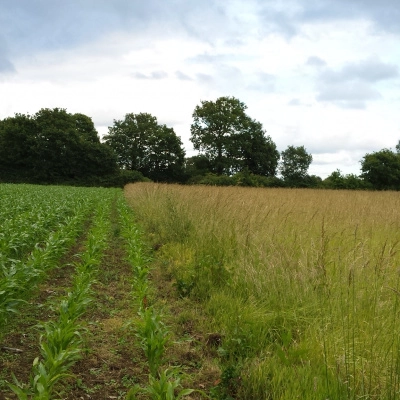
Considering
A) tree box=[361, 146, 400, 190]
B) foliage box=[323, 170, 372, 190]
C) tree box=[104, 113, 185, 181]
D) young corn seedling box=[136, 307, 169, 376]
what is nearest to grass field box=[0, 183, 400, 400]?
young corn seedling box=[136, 307, 169, 376]

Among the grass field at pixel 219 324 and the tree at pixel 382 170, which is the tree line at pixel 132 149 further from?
the grass field at pixel 219 324

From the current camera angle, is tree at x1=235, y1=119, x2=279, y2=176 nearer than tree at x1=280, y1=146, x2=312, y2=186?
Yes

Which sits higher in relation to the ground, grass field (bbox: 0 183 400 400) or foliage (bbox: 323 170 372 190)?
foliage (bbox: 323 170 372 190)

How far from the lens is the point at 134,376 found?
13.1ft

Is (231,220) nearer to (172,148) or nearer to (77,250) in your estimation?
(77,250)

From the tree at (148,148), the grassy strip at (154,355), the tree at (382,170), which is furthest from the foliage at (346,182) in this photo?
the grassy strip at (154,355)

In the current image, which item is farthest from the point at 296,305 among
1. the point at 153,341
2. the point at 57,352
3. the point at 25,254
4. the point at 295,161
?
the point at 295,161

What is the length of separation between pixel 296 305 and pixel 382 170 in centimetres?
4228

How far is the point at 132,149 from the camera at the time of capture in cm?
6856

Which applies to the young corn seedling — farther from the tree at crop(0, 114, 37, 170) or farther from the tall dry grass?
the tree at crop(0, 114, 37, 170)

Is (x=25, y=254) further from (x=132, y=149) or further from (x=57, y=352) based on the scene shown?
(x=132, y=149)

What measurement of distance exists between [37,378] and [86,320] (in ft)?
6.89

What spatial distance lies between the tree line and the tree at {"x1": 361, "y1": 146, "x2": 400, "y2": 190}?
646 cm

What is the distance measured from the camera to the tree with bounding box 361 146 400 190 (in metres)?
42.6
